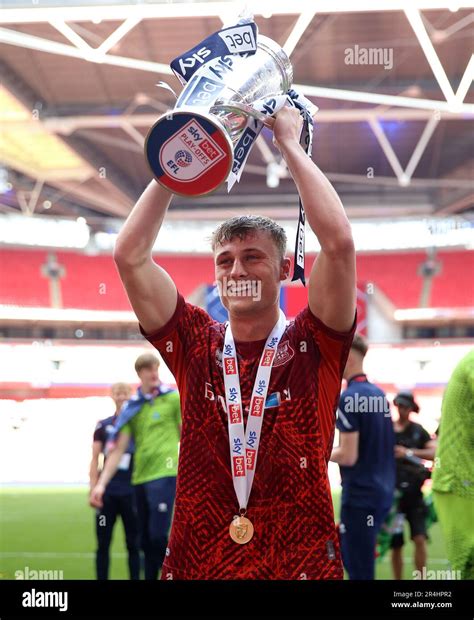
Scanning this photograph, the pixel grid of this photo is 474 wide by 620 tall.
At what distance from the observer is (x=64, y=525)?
7.83 m

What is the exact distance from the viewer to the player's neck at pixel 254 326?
67.7 inches

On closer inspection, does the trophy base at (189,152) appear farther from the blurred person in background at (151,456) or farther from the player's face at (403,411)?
the player's face at (403,411)

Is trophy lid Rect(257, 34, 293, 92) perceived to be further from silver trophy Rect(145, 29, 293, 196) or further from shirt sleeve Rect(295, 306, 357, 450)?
shirt sleeve Rect(295, 306, 357, 450)

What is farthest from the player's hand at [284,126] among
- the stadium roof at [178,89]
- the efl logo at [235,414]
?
the stadium roof at [178,89]

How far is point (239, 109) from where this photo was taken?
59.7 inches

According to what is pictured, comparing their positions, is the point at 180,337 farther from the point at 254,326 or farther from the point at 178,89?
the point at 178,89

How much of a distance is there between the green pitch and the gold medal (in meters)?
3.81

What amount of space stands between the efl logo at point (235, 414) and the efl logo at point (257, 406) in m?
0.03

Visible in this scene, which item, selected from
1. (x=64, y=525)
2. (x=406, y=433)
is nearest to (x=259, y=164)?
(x=64, y=525)

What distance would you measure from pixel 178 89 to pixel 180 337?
8735 millimetres

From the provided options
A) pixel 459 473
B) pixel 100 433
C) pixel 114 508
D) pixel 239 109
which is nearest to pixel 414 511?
pixel 114 508

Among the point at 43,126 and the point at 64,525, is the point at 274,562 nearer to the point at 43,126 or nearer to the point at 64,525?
the point at 64,525

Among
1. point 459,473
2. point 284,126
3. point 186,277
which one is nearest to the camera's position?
point 284,126

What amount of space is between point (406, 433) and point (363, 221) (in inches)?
600
